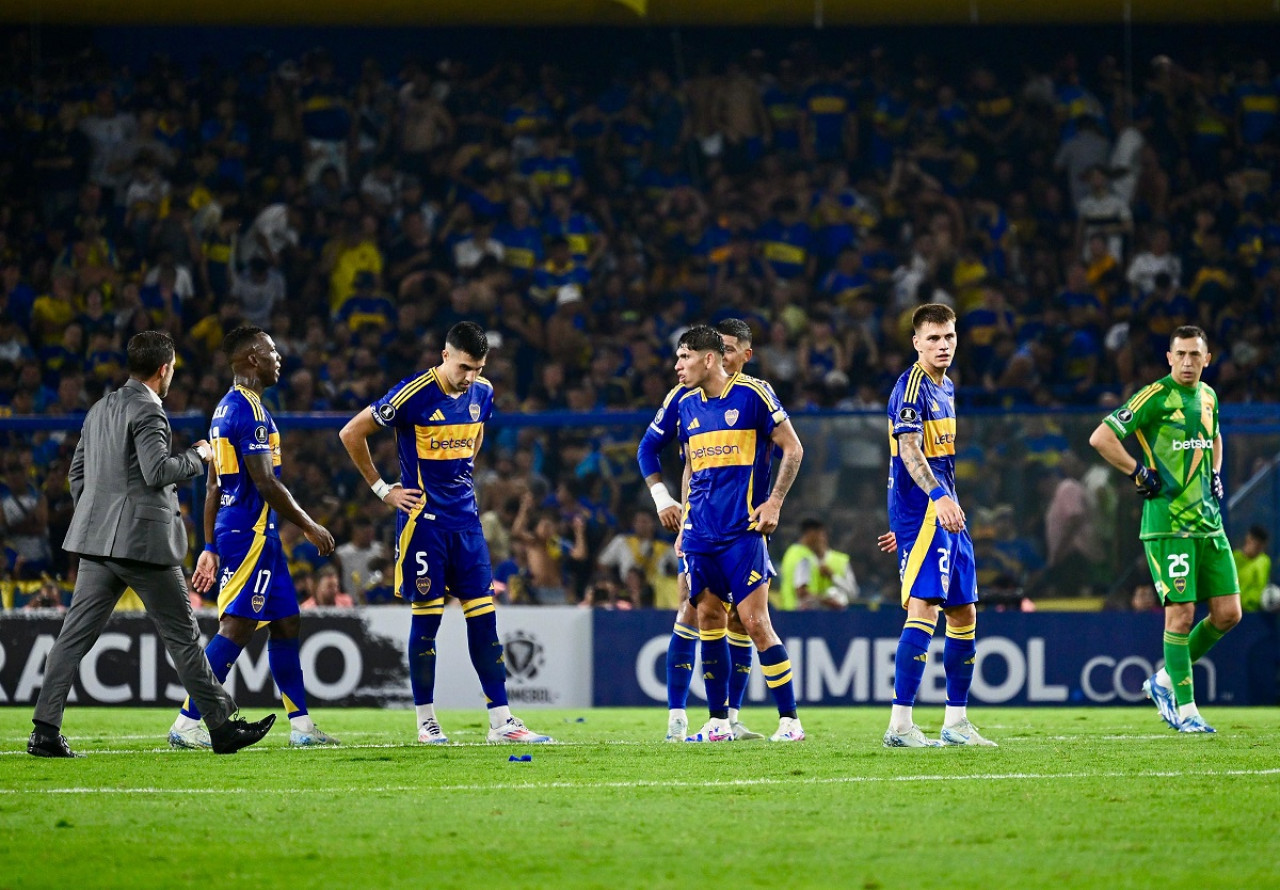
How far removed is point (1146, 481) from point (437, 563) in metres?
4.39

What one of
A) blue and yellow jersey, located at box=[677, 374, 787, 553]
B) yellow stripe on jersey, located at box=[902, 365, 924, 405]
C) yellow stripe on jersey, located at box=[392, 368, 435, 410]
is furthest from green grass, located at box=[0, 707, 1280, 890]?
yellow stripe on jersey, located at box=[392, 368, 435, 410]

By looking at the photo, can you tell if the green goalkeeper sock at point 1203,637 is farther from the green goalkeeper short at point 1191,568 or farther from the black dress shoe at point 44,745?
the black dress shoe at point 44,745

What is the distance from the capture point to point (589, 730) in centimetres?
1184

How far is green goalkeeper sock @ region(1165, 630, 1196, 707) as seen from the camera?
421 inches

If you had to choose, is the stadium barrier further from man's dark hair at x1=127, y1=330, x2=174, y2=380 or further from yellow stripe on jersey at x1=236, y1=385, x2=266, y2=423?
man's dark hair at x1=127, y1=330, x2=174, y2=380

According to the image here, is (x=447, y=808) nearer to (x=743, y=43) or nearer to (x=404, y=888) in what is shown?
(x=404, y=888)

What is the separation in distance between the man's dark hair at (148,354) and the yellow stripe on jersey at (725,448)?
3.03m

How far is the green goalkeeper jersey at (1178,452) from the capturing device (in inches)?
422

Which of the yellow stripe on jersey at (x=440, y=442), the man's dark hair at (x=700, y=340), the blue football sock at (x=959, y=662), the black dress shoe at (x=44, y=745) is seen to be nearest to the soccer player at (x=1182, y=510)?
the blue football sock at (x=959, y=662)

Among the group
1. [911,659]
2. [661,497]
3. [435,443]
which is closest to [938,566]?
[911,659]

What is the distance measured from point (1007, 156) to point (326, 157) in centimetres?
929

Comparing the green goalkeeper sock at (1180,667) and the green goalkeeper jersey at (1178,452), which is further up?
the green goalkeeper jersey at (1178,452)

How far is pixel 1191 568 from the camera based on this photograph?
10.6 m

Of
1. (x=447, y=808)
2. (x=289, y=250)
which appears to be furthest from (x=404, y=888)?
(x=289, y=250)
